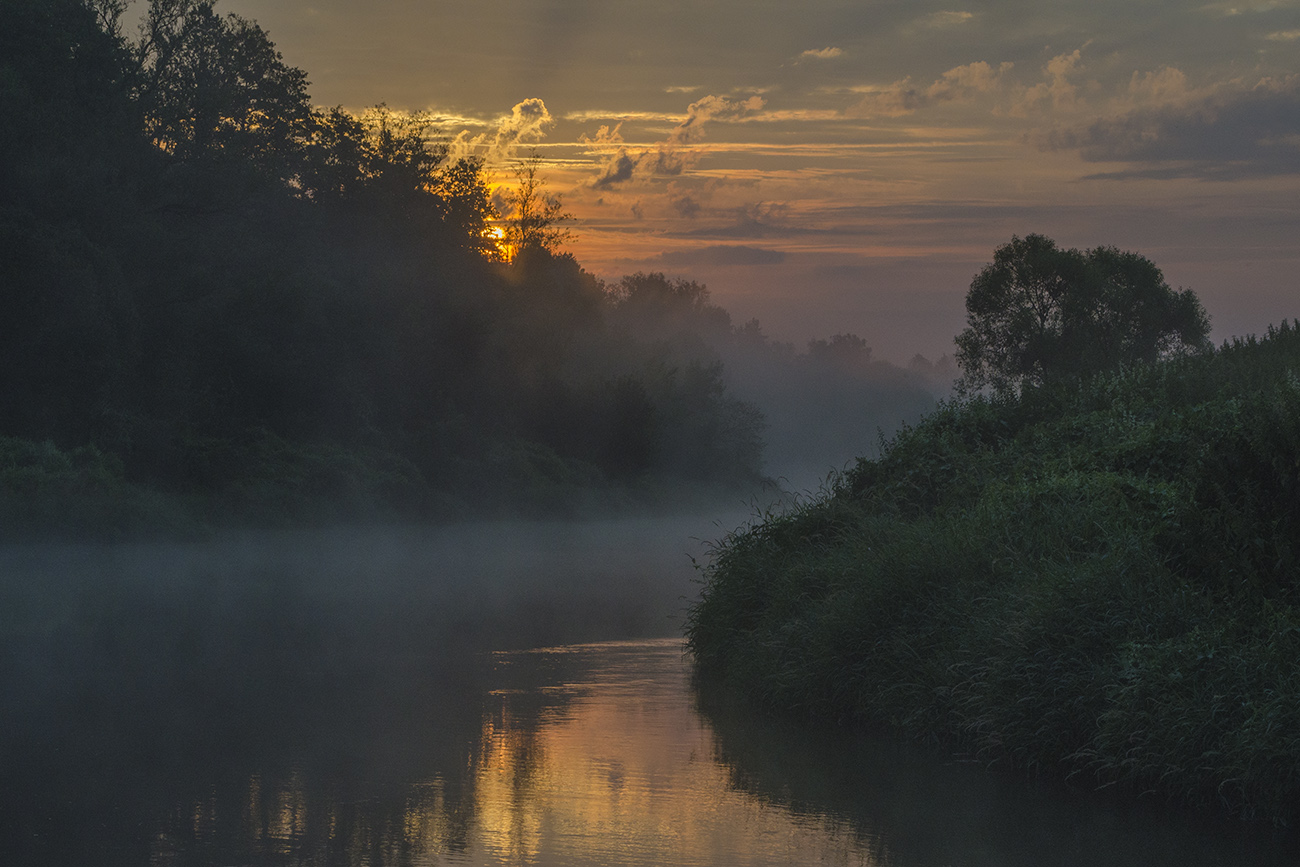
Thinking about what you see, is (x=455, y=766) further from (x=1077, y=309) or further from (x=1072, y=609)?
(x=1077, y=309)

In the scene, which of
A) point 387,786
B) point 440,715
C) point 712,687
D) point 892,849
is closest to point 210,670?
point 440,715

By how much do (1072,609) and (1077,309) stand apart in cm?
→ 5438

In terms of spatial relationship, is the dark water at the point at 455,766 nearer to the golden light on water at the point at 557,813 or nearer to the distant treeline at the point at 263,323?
the golden light on water at the point at 557,813

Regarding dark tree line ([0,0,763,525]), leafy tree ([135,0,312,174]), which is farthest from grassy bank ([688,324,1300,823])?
leafy tree ([135,0,312,174])

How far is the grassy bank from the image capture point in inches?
421

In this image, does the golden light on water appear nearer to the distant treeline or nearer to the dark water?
the dark water

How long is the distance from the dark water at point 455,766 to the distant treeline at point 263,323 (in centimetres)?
1522

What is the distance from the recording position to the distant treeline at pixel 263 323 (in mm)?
40250

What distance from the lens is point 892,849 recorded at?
31.6 ft

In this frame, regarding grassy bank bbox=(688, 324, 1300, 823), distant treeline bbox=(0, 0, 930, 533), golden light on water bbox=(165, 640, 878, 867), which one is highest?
distant treeline bbox=(0, 0, 930, 533)

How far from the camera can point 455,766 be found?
12008 mm

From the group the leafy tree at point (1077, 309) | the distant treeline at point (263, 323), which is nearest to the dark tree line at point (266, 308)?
the distant treeline at point (263, 323)

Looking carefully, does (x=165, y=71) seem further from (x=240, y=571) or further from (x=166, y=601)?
(x=166, y=601)

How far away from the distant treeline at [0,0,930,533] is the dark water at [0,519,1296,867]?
599 inches
